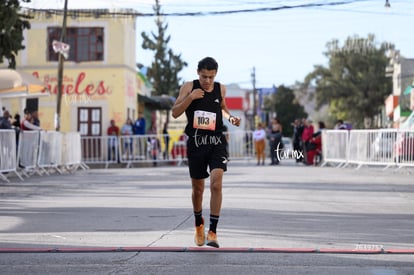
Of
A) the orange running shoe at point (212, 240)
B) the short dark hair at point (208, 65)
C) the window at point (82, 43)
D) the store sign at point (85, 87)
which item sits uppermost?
the window at point (82, 43)

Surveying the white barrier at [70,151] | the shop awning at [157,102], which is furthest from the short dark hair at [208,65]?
the shop awning at [157,102]

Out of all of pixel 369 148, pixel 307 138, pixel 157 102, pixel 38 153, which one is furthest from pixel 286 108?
pixel 38 153

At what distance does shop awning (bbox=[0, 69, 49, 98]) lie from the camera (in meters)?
24.7

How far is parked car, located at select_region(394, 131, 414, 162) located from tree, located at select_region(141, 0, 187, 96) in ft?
147

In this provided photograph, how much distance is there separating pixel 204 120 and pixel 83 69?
33.3m

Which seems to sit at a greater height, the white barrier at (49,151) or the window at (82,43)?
the window at (82,43)

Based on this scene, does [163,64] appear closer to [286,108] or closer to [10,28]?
[286,108]

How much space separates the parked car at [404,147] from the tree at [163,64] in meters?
44.8

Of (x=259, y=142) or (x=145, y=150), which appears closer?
(x=145, y=150)

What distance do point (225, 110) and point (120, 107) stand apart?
32245mm

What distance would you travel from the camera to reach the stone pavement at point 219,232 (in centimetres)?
743

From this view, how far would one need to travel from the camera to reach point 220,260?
25.2ft

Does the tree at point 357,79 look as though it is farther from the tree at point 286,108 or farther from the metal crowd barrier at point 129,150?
the metal crowd barrier at point 129,150

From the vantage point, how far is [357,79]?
269 feet
